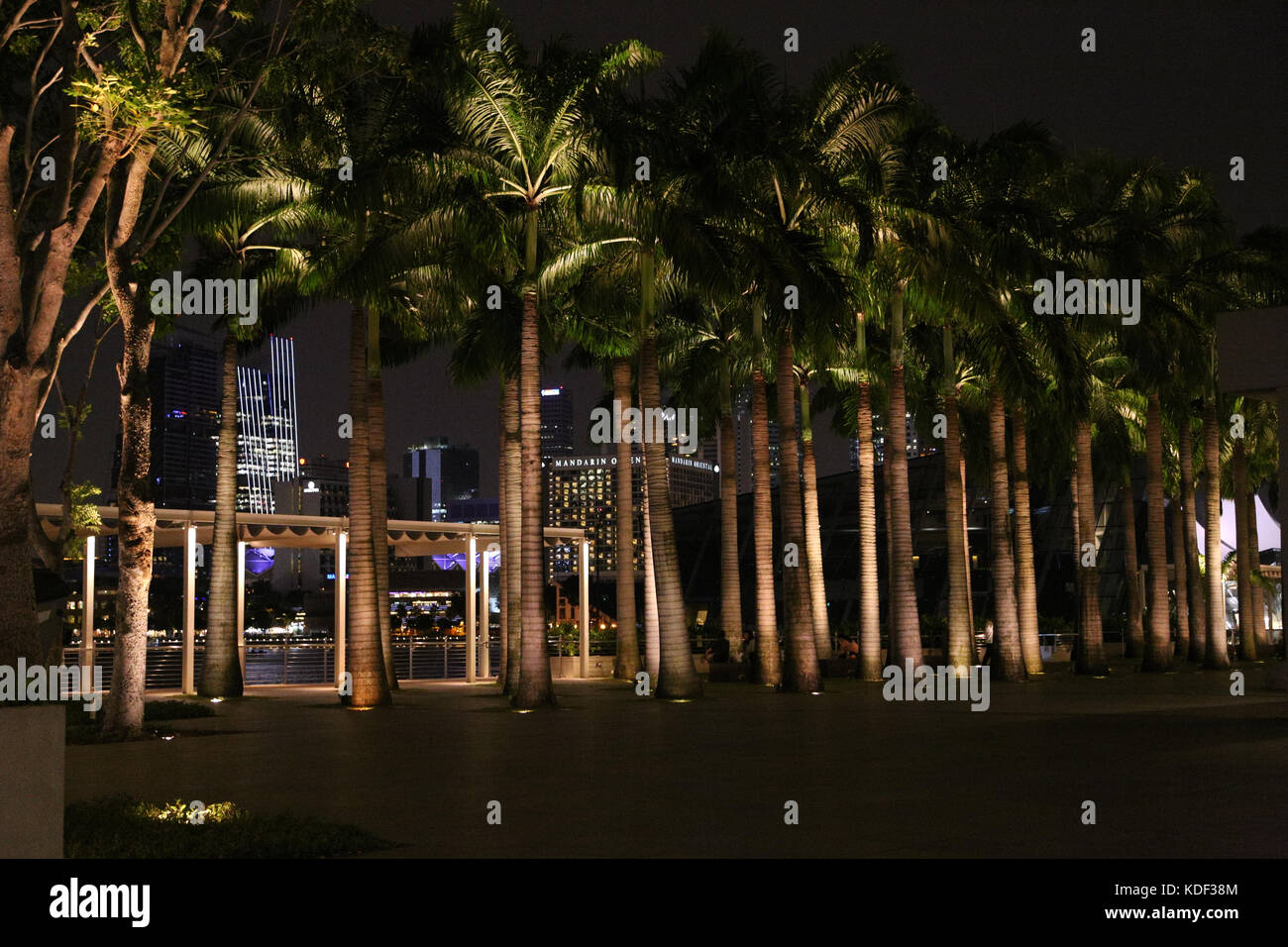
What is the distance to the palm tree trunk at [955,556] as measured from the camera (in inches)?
1335

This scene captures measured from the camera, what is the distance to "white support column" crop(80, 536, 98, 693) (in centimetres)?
2873

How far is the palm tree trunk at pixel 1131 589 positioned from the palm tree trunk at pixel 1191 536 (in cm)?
162

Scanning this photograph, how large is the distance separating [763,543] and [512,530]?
5.53 m

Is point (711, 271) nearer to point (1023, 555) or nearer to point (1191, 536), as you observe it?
point (1023, 555)

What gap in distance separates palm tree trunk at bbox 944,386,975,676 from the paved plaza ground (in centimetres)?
807

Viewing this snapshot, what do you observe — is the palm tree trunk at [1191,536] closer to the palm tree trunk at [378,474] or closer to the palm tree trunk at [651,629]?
the palm tree trunk at [651,629]

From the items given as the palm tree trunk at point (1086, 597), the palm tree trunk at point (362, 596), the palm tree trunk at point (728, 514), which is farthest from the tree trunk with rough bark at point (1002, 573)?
the palm tree trunk at point (362, 596)

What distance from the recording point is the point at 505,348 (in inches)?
1164

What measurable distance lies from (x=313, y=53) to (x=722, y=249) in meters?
10.3

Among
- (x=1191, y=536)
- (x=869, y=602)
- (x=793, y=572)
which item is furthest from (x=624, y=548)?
(x=1191, y=536)

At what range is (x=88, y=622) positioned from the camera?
3061cm

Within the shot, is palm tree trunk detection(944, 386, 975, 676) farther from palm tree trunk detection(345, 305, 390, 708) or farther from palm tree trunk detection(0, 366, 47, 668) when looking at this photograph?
palm tree trunk detection(0, 366, 47, 668)
